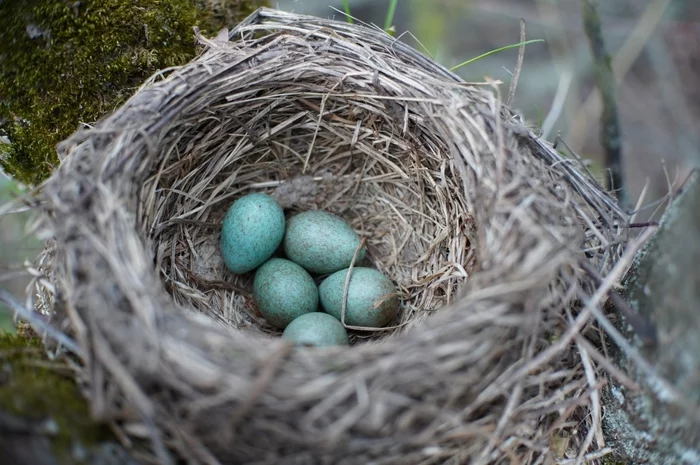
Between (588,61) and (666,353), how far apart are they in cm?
322

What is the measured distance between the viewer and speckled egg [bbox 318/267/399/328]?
2252 millimetres

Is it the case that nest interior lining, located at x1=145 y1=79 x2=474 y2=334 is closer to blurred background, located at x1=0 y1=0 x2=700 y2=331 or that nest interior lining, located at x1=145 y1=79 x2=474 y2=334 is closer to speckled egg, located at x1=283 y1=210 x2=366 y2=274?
speckled egg, located at x1=283 y1=210 x2=366 y2=274

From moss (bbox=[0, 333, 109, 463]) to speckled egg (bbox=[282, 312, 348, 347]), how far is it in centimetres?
73

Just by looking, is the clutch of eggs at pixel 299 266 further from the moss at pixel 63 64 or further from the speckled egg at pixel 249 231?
the moss at pixel 63 64

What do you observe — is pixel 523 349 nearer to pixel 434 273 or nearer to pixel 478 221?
pixel 478 221

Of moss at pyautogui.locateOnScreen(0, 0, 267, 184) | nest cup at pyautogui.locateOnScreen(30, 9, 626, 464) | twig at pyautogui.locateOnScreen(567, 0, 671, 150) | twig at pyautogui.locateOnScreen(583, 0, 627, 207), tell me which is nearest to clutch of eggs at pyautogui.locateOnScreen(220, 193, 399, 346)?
nest cup at pyautogui.locateOnScreen(30, 9, 626, 464)

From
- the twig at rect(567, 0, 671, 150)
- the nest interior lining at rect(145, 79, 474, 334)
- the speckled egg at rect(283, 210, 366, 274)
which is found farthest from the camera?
the twig at rect(567, 0, 671, 150)

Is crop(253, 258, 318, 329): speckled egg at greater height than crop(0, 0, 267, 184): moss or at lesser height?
lesser

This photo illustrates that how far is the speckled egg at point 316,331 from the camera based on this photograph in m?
2.01

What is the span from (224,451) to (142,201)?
0.88 m

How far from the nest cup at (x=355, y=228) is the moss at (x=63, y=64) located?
0.71 feet

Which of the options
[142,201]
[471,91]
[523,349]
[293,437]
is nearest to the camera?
[293,437]

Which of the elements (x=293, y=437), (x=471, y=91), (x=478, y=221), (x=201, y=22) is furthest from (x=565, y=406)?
(x=201, y=22)

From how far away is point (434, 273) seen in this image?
7.32ft
